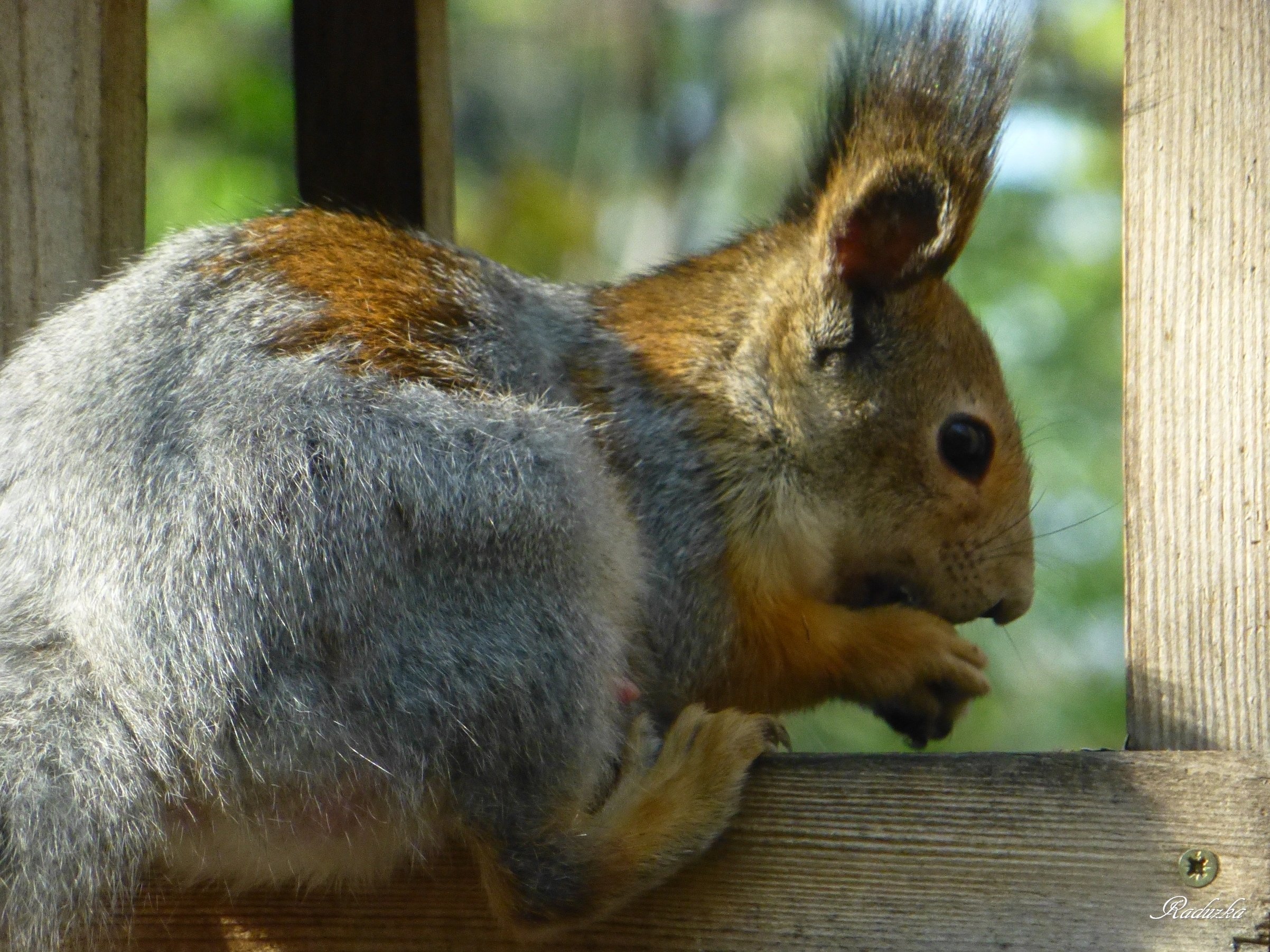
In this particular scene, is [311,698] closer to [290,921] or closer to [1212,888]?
[290,921]

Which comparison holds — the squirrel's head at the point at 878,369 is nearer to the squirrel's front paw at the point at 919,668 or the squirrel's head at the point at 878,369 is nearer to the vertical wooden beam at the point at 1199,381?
the squirrel's front paw at the point at 919,668

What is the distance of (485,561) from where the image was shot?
2.23 meters

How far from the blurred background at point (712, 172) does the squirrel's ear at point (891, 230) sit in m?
3.21

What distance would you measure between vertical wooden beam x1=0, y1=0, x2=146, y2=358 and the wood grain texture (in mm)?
845

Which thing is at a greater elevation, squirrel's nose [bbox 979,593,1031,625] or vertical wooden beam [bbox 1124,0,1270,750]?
vertical wooden beam [bbox 1124,0,1270,750]

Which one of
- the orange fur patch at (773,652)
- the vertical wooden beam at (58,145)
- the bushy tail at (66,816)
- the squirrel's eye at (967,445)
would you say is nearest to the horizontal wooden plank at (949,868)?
the bushy tail at (66,816)

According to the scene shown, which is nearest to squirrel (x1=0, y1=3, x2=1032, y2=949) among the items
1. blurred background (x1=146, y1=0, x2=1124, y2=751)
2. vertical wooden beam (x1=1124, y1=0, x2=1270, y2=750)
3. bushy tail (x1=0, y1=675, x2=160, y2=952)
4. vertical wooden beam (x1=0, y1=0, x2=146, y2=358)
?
bushy tail (x1=0, y1=675, x2=160, y2=952)

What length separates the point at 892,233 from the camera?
9.68ft

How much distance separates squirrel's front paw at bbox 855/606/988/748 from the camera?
2908 millimetres

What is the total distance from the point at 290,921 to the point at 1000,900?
1152mm

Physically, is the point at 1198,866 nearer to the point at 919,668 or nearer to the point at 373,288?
the point at 919,668

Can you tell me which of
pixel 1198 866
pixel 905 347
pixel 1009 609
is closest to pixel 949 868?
pixel 1198 866

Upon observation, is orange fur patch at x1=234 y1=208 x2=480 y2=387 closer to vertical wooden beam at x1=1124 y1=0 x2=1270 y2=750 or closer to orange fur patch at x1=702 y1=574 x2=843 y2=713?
orange fur patch at x1=702 y1=574 x2=843 y2=713

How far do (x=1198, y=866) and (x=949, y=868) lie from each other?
0.34 m
